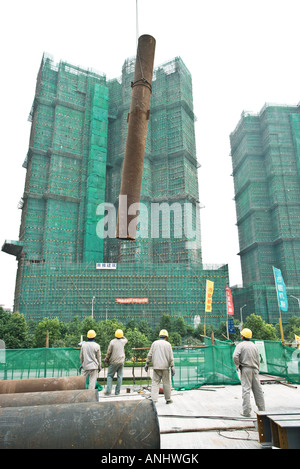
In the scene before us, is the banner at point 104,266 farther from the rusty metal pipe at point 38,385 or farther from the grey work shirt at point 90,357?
the rusty metal pipe at point 38,385

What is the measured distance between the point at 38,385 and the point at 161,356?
9.35ft

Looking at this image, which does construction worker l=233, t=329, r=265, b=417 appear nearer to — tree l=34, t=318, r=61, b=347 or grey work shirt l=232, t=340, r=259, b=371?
grey work shirt l=232, t=340, r=259, b=371

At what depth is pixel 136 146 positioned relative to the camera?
606 cm

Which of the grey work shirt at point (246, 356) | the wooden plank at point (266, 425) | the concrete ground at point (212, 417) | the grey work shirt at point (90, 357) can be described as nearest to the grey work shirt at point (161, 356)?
the concrete ground at point (212, 417)

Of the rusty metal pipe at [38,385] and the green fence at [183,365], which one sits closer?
the rusty metal pipe at [38,385]

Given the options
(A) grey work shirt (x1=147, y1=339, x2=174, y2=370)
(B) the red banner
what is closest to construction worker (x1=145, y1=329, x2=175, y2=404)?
(A) grey work shirt (x1=147, y1=339, x2=174, y2=370)

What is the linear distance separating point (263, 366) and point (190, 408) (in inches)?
239

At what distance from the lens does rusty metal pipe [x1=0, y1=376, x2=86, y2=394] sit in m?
5.37

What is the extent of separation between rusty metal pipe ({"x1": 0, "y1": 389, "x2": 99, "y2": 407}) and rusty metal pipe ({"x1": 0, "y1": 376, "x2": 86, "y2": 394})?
4.56ft

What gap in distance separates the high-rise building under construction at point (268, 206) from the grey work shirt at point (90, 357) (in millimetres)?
86542

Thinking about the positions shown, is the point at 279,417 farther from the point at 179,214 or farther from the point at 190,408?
the point at 179,214

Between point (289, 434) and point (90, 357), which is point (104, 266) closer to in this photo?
point (90, 357)

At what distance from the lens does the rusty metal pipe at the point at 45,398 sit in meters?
3.98
